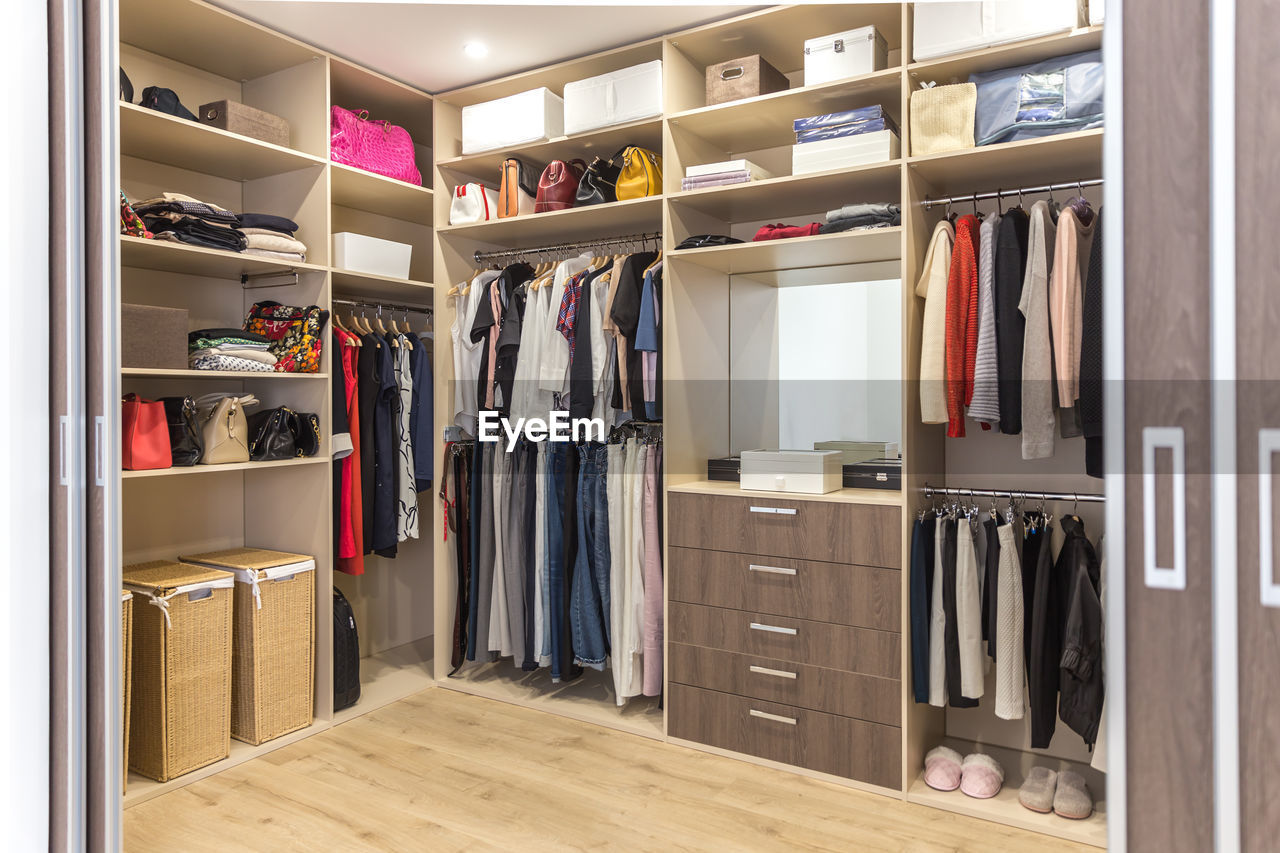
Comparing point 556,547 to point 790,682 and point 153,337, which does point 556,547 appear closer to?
point 790,682

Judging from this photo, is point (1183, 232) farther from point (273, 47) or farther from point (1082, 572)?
point (273, 47)

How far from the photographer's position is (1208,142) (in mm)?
1129

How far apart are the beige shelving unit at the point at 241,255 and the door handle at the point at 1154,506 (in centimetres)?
267

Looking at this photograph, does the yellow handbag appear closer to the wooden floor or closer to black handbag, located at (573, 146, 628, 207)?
black handbag, located at (573, 146, 628, 207)

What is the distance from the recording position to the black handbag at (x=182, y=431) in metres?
2.82

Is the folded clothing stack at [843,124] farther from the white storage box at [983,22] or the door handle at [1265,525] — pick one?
the door handle at [1265,525]

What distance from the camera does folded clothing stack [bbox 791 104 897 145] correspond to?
9.04 ft

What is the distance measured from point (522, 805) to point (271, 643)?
1094 mm

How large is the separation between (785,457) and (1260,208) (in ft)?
6.09

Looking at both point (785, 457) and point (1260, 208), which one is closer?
point (1260, 208)

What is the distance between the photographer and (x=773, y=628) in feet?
9.48

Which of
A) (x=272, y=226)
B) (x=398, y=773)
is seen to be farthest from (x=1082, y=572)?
(x=272, y=226)

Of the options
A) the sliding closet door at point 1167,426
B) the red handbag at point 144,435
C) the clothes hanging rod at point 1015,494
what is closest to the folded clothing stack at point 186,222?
the red handbag at point 144,435

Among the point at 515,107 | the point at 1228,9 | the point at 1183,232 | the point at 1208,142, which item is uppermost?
the point at 515,107
